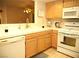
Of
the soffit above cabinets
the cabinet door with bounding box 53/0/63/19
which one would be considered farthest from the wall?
the cabinet door with bounding box 53/0/63/19

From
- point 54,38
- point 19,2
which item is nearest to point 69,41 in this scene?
point 54,38

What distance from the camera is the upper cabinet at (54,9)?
3.53 metres

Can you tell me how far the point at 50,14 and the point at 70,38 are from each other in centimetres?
152

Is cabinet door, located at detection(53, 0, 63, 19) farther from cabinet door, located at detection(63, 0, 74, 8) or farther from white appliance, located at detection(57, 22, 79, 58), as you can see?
white appliance, located at detection(57, 22, 79, 58)

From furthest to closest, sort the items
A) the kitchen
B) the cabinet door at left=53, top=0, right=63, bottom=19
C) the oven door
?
the cabinet door at left=53, top=0, right=63, bottom=19 → the oven door → the kitchen

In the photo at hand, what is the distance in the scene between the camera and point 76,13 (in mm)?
2922

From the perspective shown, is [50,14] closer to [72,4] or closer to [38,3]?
Answer: [38,3]

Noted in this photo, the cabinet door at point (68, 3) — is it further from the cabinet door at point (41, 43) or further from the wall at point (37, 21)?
the cabinet door at point (41, 43)

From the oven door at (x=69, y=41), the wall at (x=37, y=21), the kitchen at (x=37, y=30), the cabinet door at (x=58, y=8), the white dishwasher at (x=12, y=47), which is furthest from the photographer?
the cabinet door at (x=58, y=8)

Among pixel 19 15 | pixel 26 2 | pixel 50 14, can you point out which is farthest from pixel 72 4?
pixel 19 15

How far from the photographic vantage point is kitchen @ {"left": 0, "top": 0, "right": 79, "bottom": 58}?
7.16 ft

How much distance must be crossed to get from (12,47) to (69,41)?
183cm

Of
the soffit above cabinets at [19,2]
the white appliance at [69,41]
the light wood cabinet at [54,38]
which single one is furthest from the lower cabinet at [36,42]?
the soffit above cabinets at [19,2]

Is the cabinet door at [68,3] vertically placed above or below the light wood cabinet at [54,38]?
above
